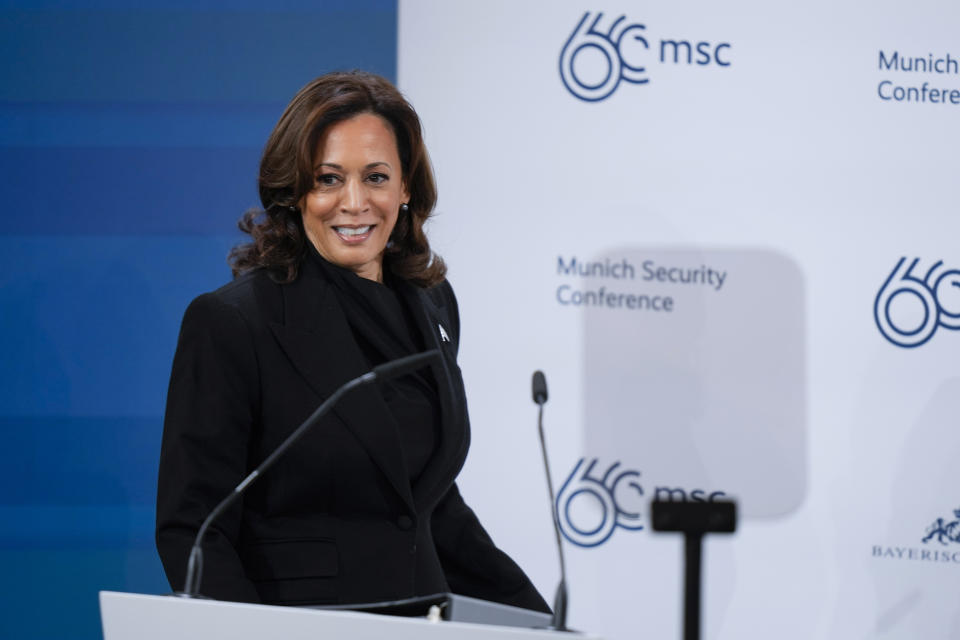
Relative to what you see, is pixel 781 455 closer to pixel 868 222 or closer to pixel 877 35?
pixel 868 222

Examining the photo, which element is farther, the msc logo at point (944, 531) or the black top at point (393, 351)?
the msc logo at point (944, 531)

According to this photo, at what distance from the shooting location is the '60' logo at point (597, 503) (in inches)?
137

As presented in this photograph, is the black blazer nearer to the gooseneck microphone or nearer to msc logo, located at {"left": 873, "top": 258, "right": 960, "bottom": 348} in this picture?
the gooseneck microphone

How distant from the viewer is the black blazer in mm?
1955

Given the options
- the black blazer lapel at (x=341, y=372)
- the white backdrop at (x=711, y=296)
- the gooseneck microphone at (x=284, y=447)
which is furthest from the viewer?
the white backdrop at (x=711, y=296)

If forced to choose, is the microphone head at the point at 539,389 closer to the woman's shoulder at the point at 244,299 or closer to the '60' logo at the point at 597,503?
the woman's shoulder at the point at 244,299

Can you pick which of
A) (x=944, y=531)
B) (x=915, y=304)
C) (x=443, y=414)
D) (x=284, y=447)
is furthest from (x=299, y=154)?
(x=944, y=531)

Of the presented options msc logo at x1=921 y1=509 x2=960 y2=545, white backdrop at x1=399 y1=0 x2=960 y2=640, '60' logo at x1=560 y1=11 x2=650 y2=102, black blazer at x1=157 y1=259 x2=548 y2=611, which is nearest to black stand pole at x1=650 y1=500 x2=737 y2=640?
black blazer at x1=157 y1=259 x2=548 y2=611

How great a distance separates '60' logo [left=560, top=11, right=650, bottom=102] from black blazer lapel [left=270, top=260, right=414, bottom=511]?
165cm

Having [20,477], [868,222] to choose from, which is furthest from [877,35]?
[20,477]

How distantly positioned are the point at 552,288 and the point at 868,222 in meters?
1.05

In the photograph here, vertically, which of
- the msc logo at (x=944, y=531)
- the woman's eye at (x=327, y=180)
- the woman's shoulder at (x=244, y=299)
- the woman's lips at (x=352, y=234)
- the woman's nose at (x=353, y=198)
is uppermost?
the woman's eye at (x=327, y=180)

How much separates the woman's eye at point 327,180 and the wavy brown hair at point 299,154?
28 mm

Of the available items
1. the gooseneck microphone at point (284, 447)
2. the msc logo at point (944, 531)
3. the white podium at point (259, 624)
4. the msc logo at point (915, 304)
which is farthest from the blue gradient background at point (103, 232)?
the msc logo at point (944, 531)
